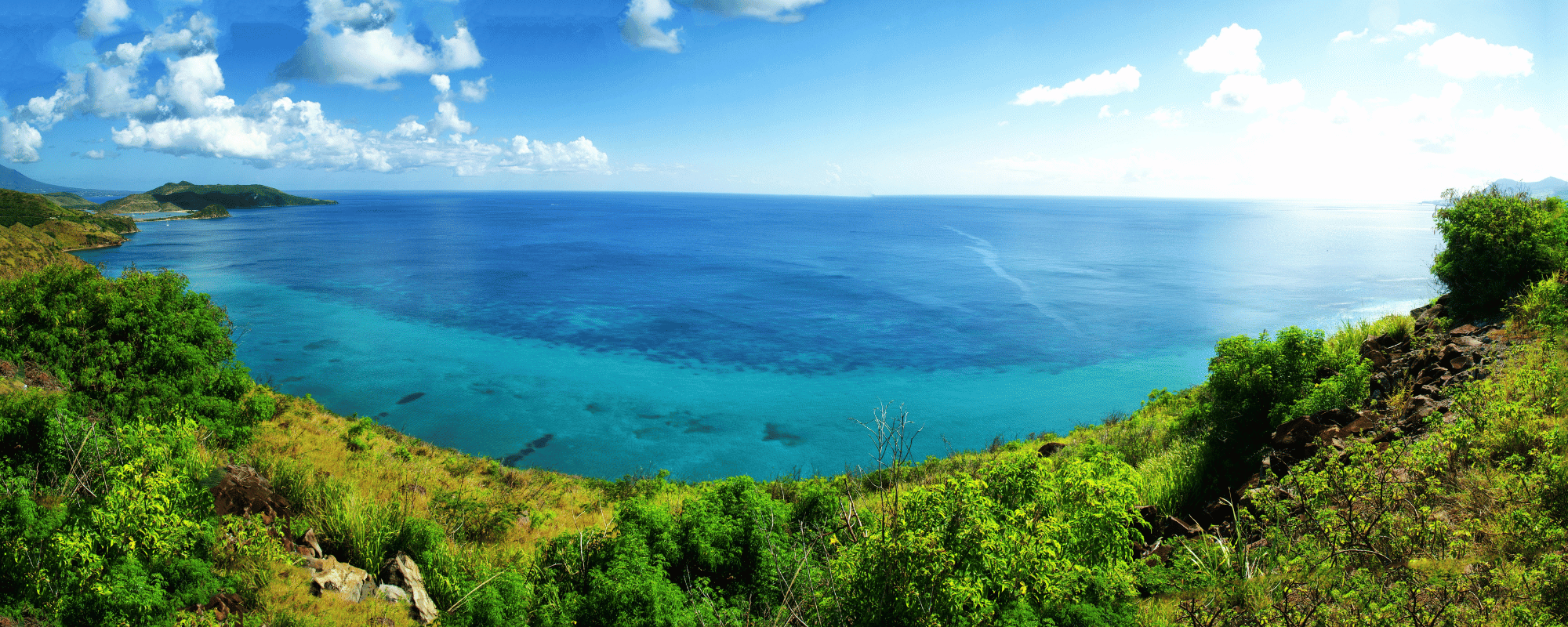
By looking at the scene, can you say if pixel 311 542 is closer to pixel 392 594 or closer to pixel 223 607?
pixel 392 594

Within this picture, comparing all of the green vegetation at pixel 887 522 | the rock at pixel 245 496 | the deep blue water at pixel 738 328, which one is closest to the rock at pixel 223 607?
the green vegetation at pixel 887 522

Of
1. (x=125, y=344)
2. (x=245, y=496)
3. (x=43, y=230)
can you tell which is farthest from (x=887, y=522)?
(x=43, y=230)

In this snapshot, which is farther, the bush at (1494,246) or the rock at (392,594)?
the bush at (1494,246)

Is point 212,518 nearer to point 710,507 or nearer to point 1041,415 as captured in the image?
point 710,507

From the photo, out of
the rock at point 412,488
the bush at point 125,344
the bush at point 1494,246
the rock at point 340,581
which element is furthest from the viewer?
the bush at point 1494,246

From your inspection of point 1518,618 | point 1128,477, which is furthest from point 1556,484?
point 1128,477

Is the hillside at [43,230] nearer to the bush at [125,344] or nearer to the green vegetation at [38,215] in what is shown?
the green vegetation at [38,215]
